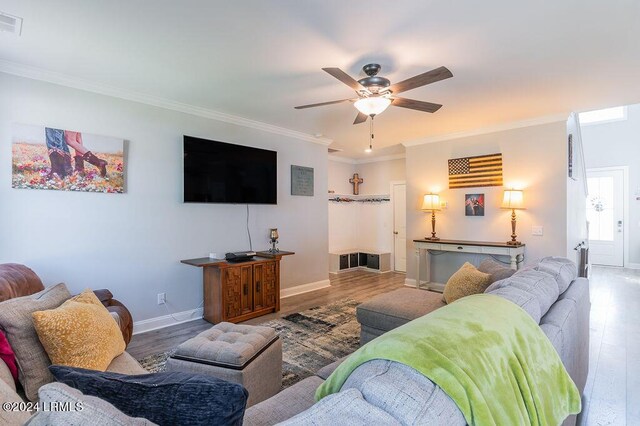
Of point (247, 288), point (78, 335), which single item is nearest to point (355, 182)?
point (247, 288)

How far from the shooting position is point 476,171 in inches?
188

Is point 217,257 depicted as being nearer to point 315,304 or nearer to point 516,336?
point 315,304

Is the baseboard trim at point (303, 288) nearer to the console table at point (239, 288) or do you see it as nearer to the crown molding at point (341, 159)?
the console table at point (239, 288)

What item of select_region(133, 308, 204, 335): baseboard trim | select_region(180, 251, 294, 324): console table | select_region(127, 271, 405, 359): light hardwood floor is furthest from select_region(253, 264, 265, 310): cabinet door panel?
select_region(133, 308, 204, 335): baseboard trim

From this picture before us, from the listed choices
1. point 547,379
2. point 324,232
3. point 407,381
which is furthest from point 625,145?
point 407,381

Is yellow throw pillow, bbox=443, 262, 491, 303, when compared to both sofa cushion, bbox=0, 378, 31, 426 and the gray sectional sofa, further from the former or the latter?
sofa cushion, bbox=0, 378, 31, 426

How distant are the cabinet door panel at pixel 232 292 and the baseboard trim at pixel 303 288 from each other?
112cm

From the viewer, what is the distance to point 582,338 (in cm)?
202

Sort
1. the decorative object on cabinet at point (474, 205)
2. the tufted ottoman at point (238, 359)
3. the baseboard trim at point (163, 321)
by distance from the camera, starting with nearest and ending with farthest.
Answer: the tufted ottoman at point (238, 359) < the baseboard trim at point (163, 321) < the decorative object on cabinet at point (474, 205)

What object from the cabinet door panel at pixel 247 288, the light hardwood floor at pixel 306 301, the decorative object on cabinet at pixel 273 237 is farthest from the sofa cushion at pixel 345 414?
the decorative object on cabinet at pixel 273 237

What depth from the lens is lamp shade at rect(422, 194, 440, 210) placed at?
5.04 m

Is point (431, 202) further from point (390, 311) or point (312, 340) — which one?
point (312, 340)

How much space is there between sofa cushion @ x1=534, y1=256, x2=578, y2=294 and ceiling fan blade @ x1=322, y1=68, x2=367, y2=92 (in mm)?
1863

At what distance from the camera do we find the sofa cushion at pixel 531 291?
4.80 feet
